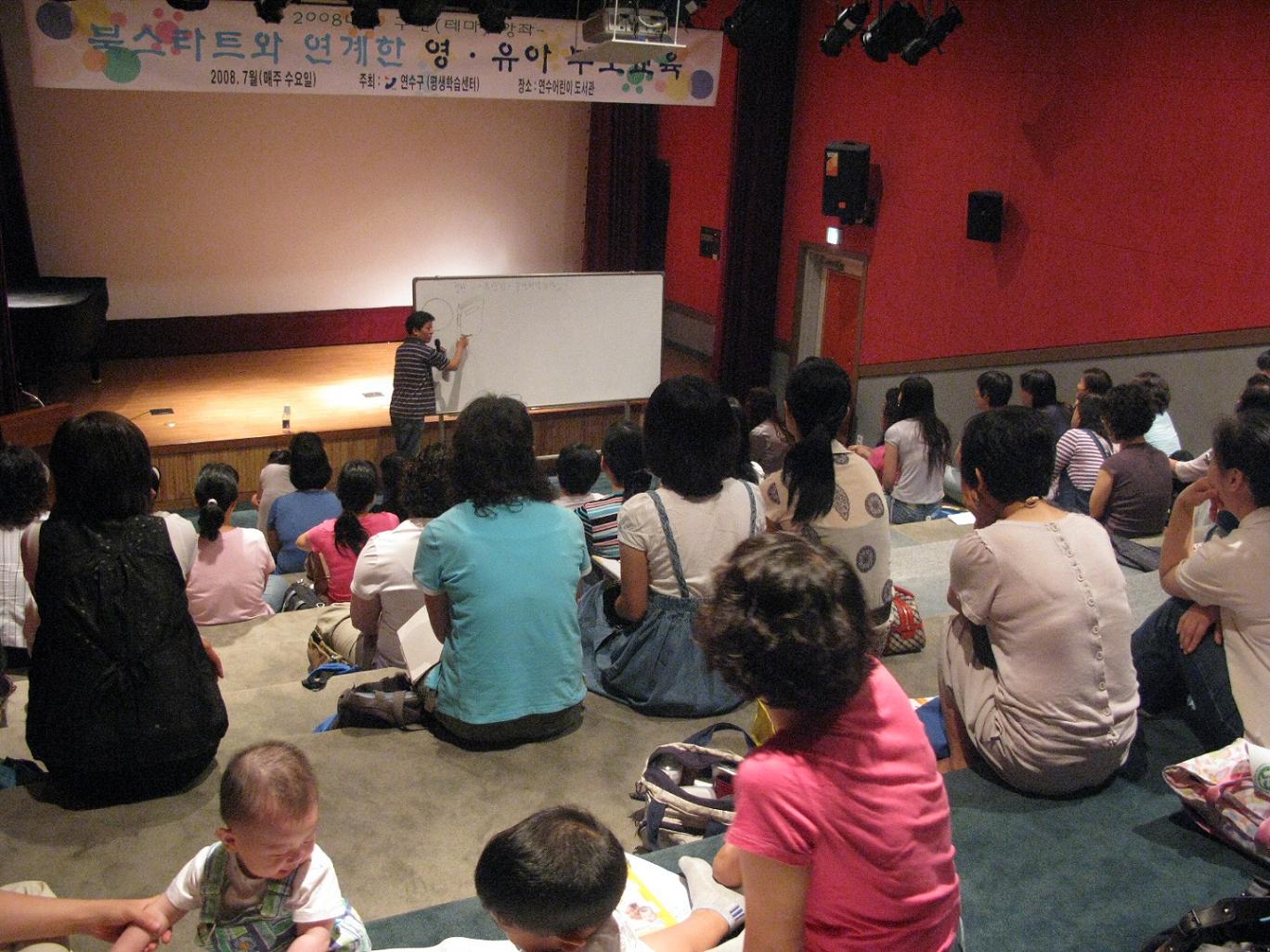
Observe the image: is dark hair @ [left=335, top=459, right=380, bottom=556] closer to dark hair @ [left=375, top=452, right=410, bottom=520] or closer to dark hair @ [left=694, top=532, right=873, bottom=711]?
dark hair @ [left=375, top=452, right=410, bottom=520]

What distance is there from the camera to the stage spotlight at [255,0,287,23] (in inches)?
238

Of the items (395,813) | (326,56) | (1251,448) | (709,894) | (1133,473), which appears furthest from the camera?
(326,56)

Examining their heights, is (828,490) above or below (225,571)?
above

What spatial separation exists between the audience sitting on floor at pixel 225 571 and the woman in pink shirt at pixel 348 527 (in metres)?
0.21

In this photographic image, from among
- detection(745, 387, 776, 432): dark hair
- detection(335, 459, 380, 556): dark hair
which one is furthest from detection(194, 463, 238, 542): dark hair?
detection(745, 387, 776, 432): dark hair

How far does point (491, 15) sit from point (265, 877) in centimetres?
572

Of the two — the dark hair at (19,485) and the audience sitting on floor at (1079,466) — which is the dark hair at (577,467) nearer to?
the dark hair at (19,485)

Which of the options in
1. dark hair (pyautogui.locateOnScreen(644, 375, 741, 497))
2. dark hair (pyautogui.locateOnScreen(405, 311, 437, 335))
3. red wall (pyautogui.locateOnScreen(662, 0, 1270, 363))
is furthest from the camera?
dark hair (pyautogui.locateOnScreen(405, 311, 437, 335))

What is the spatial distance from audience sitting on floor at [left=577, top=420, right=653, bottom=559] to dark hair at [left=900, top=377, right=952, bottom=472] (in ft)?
6.04

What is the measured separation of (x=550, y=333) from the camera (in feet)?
26.6

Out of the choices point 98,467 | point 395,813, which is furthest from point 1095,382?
point 98,467

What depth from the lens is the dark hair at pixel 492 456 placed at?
274 centimetres

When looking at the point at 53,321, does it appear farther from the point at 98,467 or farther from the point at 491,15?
the point at 98,467

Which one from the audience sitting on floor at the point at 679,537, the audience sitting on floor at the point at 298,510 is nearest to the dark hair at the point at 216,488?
the audience sitting on floor at the point at 298,510
